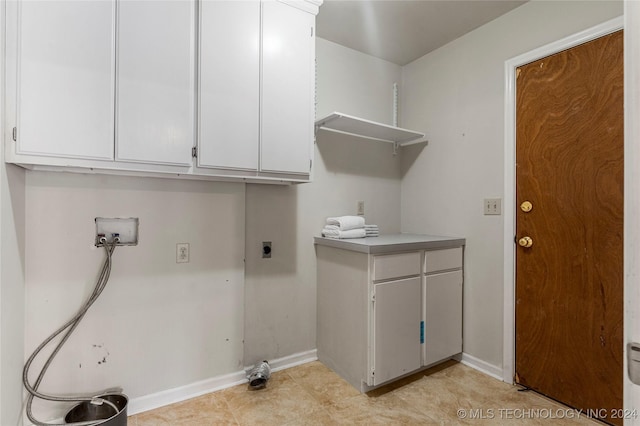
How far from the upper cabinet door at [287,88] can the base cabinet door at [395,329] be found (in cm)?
96

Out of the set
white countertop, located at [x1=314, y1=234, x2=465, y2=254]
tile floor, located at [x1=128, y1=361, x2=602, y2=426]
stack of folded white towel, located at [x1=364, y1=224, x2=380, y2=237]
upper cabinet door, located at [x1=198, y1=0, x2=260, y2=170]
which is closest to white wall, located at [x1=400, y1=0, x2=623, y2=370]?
white countertop, located at [x1=314, y1=234, x2=465, y2=254]

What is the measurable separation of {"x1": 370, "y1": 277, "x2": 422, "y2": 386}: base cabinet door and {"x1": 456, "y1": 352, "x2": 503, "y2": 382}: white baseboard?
515 millimetres

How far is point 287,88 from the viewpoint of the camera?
192cm

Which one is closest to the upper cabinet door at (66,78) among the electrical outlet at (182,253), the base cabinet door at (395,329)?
the electrical outlet at (182,253)

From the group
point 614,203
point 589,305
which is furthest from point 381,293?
point 614,203

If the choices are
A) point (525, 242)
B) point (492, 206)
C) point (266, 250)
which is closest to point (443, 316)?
point (525, 242)

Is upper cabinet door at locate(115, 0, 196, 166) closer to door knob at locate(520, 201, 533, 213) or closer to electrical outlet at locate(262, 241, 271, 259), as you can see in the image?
electrical outlet at locate(262, 241, 271, 259)

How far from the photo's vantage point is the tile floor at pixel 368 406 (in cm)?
178

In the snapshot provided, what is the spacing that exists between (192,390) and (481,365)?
200 cm

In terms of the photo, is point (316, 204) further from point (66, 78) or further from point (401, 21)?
point (66, 78)

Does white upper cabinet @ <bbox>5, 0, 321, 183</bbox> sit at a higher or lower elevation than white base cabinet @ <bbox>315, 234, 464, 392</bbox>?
higher

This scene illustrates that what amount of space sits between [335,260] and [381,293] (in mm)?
441

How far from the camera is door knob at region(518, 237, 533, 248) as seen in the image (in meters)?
2.09

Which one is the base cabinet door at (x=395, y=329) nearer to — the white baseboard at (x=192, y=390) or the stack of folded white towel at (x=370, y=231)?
the stack of folded white towel at (x=370, y=231)
